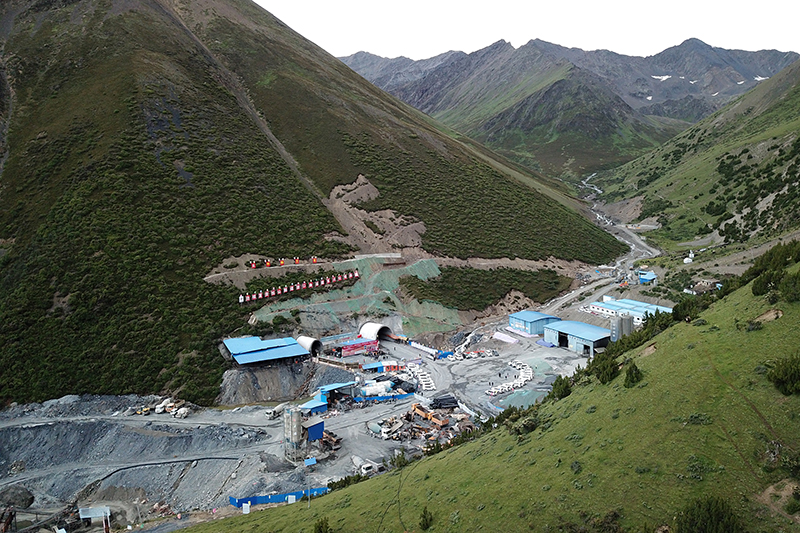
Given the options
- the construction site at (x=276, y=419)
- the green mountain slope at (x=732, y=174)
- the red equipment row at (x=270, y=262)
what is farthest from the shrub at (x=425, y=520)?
the green mountain slope at (x=732, y=174)

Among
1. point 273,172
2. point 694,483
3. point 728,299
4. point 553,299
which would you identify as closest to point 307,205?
point 273,172

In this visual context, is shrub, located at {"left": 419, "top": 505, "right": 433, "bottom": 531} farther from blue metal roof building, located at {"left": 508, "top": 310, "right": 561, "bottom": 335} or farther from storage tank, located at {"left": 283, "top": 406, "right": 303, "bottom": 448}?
blue metal roof building, located at {"left": 508, "top": 310, "right": 561, "bottom": 335}

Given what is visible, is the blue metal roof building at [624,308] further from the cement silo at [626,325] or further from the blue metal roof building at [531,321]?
the cement silo at [626,325]

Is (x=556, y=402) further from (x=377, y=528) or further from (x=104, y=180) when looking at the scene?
(x=104, y=180)

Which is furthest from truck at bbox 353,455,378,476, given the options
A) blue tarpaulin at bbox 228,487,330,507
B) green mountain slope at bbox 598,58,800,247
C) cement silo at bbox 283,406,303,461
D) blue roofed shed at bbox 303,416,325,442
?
green mountain slope at bbox 598,58,800,247

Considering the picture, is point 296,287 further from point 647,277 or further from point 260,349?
point 647,277

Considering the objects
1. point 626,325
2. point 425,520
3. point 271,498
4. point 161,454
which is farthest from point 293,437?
point 626,325

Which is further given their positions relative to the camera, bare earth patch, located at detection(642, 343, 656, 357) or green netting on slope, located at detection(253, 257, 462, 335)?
green netting on slope, located at detection(253, 257, 462, 335)
